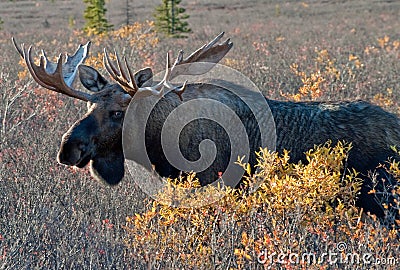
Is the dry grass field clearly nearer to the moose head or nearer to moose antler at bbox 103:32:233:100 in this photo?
the moose head

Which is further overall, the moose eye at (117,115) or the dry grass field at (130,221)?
the moose eye at (117,115)

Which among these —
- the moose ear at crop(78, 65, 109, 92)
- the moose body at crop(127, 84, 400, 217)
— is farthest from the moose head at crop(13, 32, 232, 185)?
the moose body at crop(127, 84, 400, 217)

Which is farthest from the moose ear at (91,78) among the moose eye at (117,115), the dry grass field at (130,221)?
the dry grass field at (130,221)

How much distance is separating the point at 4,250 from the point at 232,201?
164 centimetres

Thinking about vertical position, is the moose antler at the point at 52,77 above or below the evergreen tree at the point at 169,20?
above

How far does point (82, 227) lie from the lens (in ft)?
16.4

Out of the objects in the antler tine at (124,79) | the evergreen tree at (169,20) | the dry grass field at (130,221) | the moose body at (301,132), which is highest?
the antler tine at (124,79)

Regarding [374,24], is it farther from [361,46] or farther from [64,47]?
[64,47]

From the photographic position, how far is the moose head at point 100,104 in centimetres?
444

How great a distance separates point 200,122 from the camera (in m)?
5.07

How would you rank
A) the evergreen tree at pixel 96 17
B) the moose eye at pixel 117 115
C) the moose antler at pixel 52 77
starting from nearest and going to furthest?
the moose antler at pixel 52 77 < the moose eye at pixel 117 115 < the evergreen tree at pixel 96 17

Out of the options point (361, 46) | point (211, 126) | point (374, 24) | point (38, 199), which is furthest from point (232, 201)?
point (374, 24)

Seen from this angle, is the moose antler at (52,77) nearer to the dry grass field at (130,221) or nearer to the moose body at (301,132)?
the moose body at (301,132)

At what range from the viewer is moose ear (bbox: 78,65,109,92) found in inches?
195
